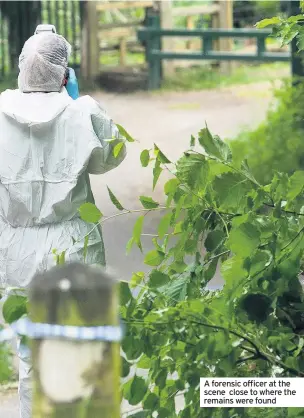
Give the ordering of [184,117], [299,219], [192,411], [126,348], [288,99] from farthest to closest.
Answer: [184,117] → [288,99] → [299,219] → [192,411] → [126,348]

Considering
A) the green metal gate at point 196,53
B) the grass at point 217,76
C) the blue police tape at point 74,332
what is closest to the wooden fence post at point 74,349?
the blue police tape at point 74,332

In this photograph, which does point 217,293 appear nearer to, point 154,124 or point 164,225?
point 164,225

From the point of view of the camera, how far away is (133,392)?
7.52ft

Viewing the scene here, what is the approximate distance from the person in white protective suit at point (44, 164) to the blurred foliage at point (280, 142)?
4.43 meters

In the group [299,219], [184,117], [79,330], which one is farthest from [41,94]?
[184,117]

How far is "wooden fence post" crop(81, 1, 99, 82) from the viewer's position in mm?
17125

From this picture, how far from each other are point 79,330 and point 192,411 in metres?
0.60

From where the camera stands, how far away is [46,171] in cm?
431

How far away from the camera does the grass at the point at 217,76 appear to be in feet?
55.2

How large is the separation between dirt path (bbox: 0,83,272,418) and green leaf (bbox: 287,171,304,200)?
5039mm

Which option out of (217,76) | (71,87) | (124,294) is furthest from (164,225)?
(217,76)

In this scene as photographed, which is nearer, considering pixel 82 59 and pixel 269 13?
pixel 82 59

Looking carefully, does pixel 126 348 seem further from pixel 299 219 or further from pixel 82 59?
pixel 82 59

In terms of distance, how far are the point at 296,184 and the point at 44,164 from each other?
1968 mm
